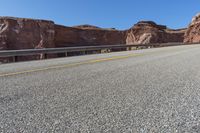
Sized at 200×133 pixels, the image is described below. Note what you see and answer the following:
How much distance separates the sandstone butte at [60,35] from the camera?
4938cm

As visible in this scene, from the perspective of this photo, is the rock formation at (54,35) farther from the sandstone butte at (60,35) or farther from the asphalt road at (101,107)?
the asphalt road at (101,107)

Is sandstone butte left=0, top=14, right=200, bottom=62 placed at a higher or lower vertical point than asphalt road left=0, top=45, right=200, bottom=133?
higher

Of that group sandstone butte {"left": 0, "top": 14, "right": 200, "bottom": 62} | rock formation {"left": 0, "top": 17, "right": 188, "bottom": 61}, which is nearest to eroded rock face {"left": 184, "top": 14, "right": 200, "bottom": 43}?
sandstone butte {"left": 0, "top": 14, "right": 200, "bottom": 62}

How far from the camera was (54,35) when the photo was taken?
5725 centimetres

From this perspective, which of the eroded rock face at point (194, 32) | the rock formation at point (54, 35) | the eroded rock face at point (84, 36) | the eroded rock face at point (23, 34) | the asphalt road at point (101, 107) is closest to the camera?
the asphalt road at point (101, 107)

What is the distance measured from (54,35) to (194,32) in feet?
154

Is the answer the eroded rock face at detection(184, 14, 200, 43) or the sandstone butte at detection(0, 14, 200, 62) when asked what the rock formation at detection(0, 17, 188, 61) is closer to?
the sandstone butte at detection(0, 14, 200, 62)

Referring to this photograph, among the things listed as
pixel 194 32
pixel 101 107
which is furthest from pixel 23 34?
pixel 194 32

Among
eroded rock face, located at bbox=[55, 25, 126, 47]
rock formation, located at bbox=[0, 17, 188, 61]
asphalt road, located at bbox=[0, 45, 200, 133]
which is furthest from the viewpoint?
eroded rock face, located at bbox=[55, 25, 126, 47]

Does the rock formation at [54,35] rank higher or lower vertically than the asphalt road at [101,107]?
higher

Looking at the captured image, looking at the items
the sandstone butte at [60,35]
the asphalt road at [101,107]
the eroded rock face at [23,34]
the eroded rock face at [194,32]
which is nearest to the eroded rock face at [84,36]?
the sandstone butte at [60,35]

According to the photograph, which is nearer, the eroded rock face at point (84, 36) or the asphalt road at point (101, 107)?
the asphalt road at point (101, 107)

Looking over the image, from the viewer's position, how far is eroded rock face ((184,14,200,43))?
73875mm

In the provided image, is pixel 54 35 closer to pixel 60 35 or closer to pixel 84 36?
pixel 60 35
